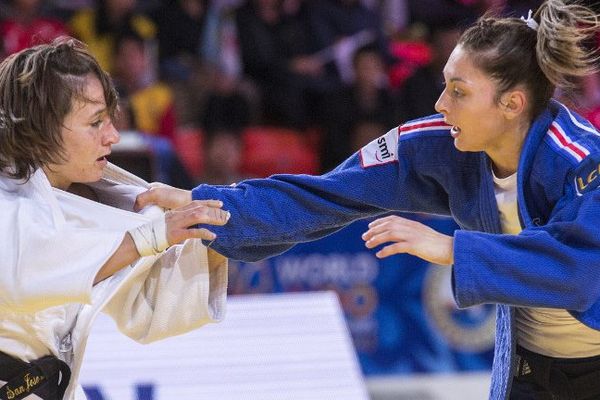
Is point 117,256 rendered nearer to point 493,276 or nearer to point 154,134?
point 493,276

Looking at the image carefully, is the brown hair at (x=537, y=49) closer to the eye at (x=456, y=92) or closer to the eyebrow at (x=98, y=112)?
the eye at (x=456, y=92)

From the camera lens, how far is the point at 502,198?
10.2ft

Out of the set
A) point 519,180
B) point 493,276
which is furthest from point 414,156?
point 493,276

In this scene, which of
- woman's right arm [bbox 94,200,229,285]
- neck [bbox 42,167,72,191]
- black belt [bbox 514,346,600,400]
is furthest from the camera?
black belt [bbox 514,346,600,400]

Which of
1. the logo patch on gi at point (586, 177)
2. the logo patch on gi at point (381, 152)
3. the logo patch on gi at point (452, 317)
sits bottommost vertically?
the logo patch on gi at point (452, 317)

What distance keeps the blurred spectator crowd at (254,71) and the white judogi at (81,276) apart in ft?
12.1

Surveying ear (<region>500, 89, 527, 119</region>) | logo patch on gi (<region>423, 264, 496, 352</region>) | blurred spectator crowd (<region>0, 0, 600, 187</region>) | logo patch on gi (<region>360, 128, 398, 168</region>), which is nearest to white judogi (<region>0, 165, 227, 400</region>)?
logo patch on gi (<region>360, 128, 398, 168</region>)

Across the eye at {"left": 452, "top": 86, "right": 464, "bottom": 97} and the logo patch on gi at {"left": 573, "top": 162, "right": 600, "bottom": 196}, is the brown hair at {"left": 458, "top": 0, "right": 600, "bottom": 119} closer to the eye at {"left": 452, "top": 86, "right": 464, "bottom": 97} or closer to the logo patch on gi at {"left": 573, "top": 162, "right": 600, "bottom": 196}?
the eye at {"left": 452, "top": 86, "right": 464, "bottom": 97}

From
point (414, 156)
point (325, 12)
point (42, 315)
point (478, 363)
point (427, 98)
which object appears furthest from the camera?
point (325, 12)

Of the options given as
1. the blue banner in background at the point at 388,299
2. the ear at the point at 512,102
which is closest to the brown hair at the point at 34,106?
the ear at the point at 512,102

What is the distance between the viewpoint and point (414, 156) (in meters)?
3.19

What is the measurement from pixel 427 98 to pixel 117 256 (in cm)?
504

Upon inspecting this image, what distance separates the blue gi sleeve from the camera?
3121mm

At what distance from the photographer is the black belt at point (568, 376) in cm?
308
